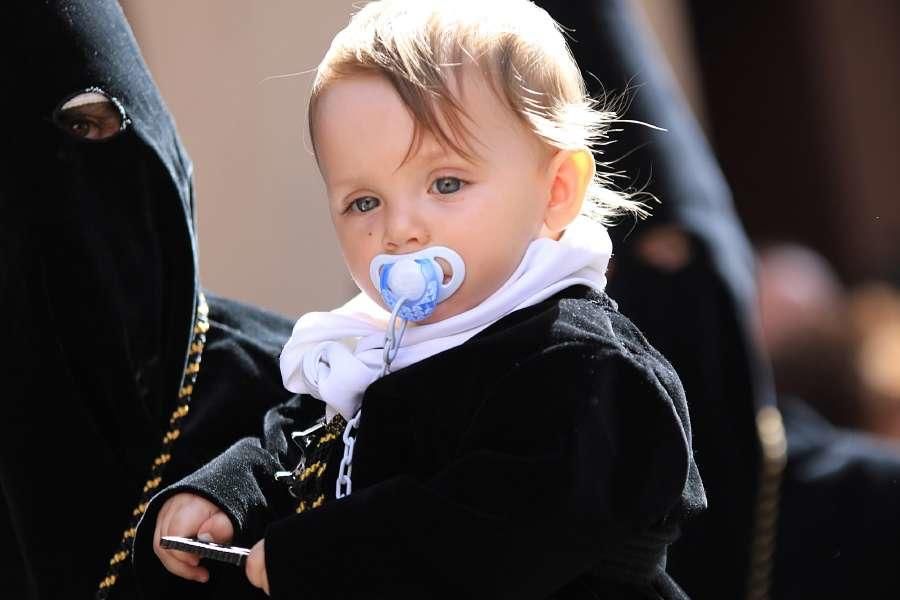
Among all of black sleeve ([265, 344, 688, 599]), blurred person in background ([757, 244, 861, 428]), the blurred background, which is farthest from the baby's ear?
blurred person in background ([757, 244, 861, 428])

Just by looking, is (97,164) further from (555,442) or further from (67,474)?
(555,442)

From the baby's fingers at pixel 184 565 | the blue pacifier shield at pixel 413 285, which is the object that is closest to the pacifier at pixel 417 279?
the blue pacifier shield at pixel 413 285

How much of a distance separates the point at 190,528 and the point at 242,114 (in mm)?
3587

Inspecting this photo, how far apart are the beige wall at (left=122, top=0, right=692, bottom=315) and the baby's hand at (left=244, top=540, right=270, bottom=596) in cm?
357

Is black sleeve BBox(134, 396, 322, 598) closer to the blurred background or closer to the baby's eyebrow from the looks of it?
the baby's eyebrow

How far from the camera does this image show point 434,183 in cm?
188

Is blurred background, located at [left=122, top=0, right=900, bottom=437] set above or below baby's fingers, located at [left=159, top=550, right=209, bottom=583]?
below

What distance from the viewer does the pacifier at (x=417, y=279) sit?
1.84m

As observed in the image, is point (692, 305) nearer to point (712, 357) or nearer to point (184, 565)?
point (712, 357)

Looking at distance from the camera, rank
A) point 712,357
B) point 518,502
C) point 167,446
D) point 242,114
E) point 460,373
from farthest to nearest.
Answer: point 242,114 → point 712,357 → point 167,446 → point 460,373 → point 518,502

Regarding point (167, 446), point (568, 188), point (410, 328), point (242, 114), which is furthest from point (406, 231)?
point (242, 114)

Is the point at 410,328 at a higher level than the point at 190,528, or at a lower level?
higher

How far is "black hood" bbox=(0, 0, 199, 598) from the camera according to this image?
2273 mm

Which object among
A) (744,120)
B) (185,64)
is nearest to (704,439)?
(185,64)
